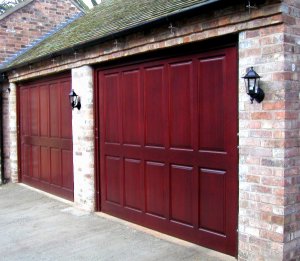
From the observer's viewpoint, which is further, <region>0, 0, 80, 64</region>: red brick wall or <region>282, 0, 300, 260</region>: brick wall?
<region>0, 0, 80, 64</region>: red brick wall

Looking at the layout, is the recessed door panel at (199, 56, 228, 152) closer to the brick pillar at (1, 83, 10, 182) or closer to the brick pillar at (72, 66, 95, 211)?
the brick pillar at (72, 66, 95, 211)

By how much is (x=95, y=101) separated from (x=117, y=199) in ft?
5.53

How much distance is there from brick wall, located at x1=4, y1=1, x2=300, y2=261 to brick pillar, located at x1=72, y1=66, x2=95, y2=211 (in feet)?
9.81

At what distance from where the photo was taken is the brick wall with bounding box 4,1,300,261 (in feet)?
12.4

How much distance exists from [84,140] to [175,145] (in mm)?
2266

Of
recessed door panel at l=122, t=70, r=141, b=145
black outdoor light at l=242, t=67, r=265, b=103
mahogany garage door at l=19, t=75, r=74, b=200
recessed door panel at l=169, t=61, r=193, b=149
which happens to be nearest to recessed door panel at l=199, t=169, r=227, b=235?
recessed door panel at l=169, t=61, r=193, b=149

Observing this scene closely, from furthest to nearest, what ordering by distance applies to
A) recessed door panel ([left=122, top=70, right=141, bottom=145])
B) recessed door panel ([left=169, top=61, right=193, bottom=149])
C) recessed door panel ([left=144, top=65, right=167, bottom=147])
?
1. recessed door panel ([left=122, top=70, right=141, bottom=145])
2. recessed door panel ([left=144, top=65, right=167, bottom=147])
3. recessed door panel ([left=169, top=61, right=193, bottom=149])

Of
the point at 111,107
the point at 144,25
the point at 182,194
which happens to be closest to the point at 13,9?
the point at 111,107

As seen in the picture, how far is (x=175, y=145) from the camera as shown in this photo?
5156mm

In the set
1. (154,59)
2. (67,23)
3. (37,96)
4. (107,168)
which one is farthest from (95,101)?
(67,23)

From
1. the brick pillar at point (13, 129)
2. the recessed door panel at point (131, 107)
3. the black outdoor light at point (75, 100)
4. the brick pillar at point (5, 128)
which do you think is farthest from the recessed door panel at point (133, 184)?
the brick pillar at point (5, 128)

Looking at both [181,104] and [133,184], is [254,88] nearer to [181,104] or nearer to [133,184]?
[181,104]

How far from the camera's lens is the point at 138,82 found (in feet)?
18.9

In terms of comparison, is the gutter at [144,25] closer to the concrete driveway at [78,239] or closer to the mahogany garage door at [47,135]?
the mahogany garage door at [47,135]
